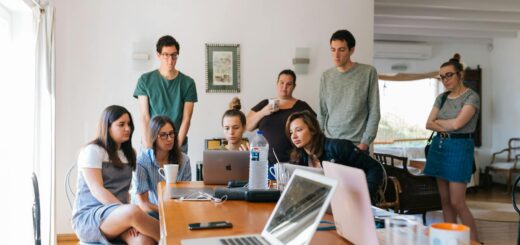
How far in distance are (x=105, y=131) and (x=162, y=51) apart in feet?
3.69

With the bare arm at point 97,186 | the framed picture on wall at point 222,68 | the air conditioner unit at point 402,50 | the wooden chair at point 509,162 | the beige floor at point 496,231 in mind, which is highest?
the air conditioner unit at point 402,50

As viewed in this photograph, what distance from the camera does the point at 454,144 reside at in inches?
125

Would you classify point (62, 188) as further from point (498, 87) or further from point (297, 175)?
point (498, 87)

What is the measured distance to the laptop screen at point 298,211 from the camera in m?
0.96

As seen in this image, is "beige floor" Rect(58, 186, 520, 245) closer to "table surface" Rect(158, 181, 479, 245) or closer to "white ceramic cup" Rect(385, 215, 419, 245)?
"table surface" Rect(158, 181, 479, 245)

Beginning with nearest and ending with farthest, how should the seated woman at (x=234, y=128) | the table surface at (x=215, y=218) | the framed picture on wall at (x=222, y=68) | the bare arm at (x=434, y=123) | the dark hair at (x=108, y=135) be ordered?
1. the table surface at (x=215, y=218)
2. the dark hair at (x=108, y=135)
3. the seated woman at (x=234, y=128)
4. the bare arm at (x=434, y=123)
5. the framed picture on wall at (x=222, y=68)

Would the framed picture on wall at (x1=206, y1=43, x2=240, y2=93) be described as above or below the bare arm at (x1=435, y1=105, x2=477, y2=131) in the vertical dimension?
above

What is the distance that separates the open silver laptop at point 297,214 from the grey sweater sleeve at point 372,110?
1.79 metres

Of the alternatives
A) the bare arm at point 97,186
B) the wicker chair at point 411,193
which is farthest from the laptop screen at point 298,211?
the wicker chair at point 411,193

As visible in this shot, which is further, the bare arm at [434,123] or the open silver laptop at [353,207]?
the bare arm at [434,123]

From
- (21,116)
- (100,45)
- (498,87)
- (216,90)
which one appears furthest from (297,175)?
(498,87)

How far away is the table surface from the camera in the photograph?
1201 mm

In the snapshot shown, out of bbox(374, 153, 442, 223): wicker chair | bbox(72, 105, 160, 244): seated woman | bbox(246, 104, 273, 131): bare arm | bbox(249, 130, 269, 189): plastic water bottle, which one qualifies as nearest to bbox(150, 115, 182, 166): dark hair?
bbox(72, 105, 160, 244): seated woman

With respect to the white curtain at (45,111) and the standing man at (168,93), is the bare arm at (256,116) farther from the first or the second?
the white curtain at (45,111)
